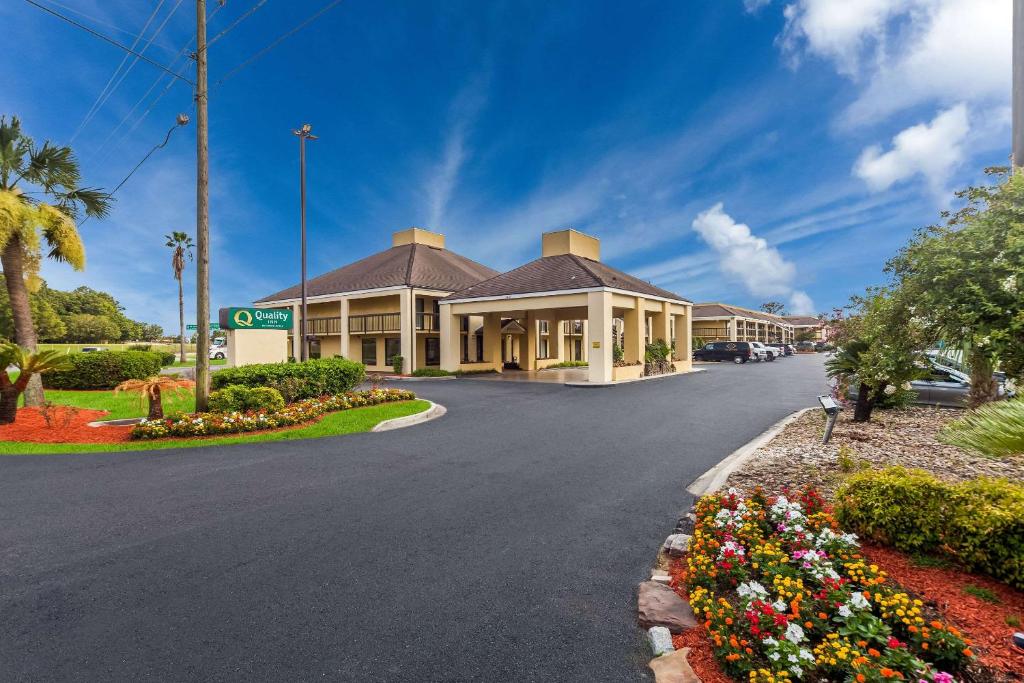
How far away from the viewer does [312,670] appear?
3.09m

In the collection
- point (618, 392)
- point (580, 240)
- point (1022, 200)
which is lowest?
point (618, 392)

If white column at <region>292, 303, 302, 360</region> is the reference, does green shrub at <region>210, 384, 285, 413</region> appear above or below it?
below

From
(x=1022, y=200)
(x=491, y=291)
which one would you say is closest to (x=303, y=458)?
(x=1022, y=200)

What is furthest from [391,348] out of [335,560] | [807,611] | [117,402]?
[807,611]

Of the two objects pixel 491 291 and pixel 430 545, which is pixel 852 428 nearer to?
pixel 430 545

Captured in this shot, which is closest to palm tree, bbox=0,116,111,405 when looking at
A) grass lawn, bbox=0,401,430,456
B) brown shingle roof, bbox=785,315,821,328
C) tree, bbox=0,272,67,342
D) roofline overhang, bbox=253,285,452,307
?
grass lawn, bbox=0,401,430,456

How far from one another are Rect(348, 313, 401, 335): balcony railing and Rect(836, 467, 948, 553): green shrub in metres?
27.6

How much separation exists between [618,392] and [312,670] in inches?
694

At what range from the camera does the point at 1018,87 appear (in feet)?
20.6

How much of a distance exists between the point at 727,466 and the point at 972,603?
437 centimetres

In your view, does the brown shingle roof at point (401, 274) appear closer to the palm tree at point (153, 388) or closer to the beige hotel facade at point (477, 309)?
the beige hotel facade at point (477, 309)

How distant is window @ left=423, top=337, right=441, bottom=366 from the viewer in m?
31.7

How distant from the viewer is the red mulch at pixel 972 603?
10.0 ft

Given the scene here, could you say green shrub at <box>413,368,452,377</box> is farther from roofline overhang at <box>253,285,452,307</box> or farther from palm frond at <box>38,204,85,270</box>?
palm frond at <box>38,204,85,270</box>
